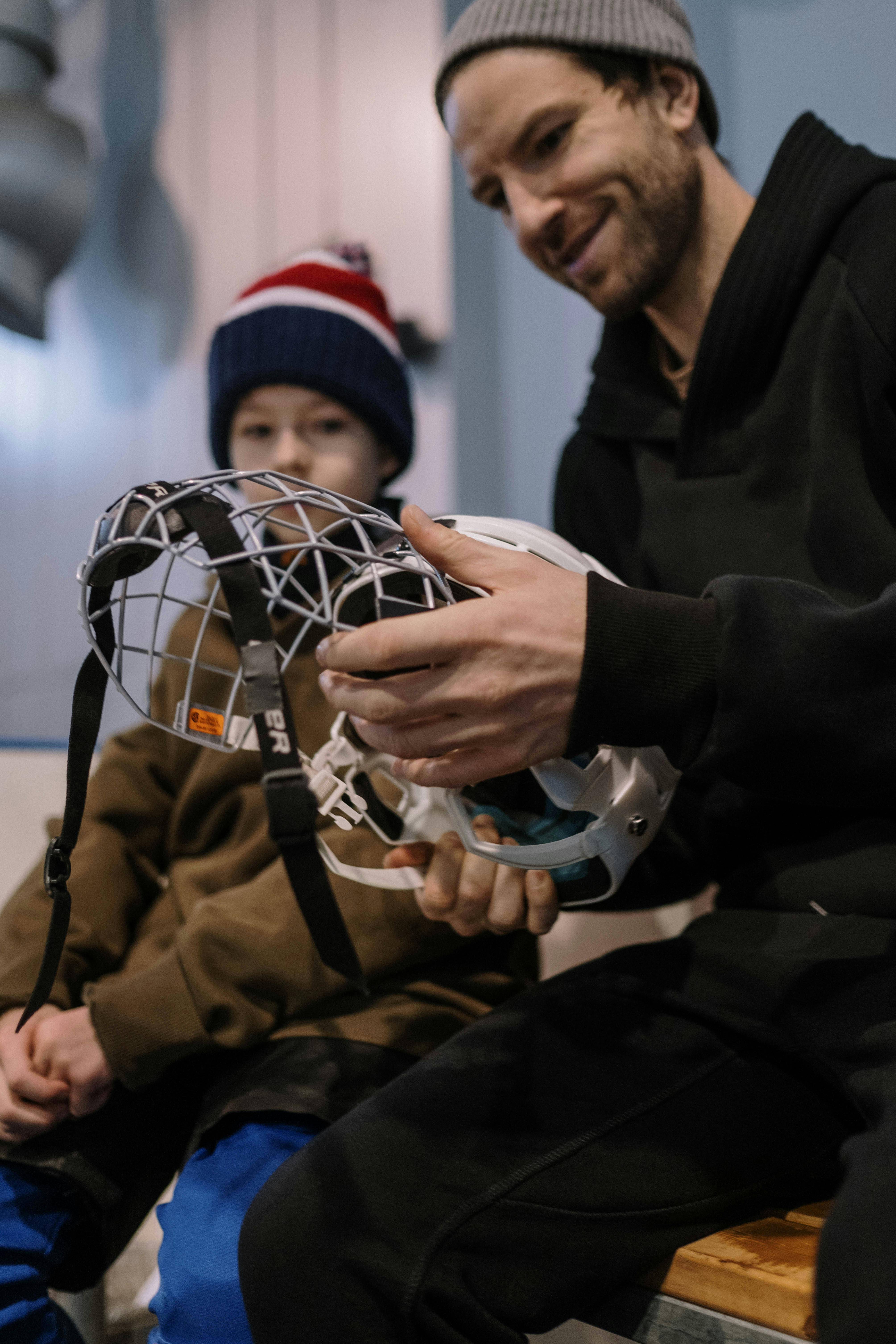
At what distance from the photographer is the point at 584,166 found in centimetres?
84

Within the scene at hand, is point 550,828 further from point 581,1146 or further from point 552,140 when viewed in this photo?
point 552,140

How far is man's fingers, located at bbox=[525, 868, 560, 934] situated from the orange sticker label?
234 mm

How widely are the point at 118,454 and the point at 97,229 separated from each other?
383mm

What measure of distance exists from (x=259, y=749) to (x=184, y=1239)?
40cm

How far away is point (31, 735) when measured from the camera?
5.34 feet

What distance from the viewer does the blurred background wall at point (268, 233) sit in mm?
1137

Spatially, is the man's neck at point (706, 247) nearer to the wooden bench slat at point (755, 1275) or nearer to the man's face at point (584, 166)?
the man's face at point (584, 166)

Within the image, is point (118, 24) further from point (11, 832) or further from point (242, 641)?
point (242, 641)

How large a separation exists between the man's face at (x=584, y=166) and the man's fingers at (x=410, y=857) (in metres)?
0.52

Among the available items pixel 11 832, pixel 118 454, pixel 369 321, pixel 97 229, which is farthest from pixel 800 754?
pixel 97 229

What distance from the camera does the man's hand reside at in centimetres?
48

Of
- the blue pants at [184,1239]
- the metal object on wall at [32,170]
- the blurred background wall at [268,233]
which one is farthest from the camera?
the metal object on wall at [32,170]

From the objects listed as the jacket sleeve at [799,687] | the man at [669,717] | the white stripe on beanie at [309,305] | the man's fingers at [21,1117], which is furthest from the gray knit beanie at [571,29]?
the man's fingers at [21,1117]

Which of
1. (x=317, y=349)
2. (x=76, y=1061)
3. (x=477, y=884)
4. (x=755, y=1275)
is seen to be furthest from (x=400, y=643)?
(x=317, y=349)
